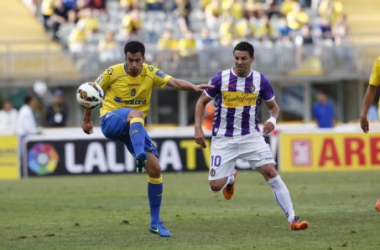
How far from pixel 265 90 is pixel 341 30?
20.7 metres

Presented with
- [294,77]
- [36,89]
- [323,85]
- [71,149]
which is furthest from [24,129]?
[323,85]

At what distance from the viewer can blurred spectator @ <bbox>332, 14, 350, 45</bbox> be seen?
32.4 metres

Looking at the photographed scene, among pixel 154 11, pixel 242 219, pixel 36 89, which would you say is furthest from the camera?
pixel 154 11

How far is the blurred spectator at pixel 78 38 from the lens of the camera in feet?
103

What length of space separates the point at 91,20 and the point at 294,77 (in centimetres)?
650

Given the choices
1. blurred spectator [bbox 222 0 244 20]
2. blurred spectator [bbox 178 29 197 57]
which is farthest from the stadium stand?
blurred spectator [bbox 222 0 244 20]

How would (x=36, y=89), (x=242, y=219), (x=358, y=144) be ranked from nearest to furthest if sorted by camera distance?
(x=242, y=219) → (x=358, y=144) → (x=36, y=89)

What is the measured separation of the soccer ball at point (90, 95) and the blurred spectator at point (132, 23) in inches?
782

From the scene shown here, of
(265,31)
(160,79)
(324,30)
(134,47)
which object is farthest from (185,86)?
(324,30)

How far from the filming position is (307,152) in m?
26.3

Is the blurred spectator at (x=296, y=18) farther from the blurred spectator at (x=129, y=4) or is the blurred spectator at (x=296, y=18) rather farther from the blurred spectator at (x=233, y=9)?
the blurred spectator at (x=129, y=4)

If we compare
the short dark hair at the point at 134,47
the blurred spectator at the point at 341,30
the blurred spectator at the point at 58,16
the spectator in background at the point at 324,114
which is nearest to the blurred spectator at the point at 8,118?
the blurred spectator at the point at 58,16

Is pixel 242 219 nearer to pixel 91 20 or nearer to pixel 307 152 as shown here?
pixel 307 152

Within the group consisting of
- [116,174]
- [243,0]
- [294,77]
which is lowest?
[116,174]
